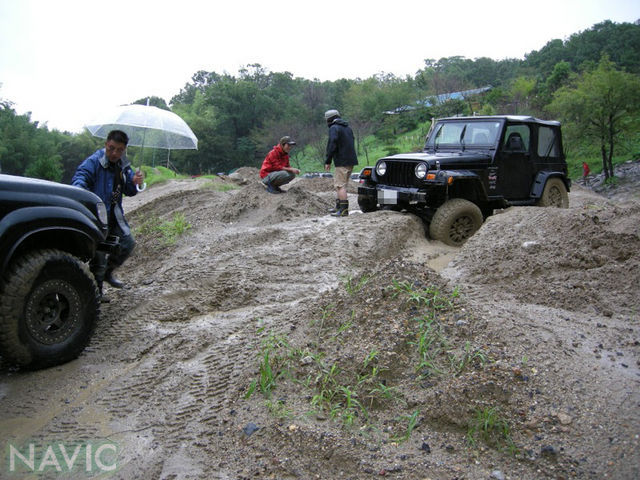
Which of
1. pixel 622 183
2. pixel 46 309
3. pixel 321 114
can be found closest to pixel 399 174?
pixel 46 309

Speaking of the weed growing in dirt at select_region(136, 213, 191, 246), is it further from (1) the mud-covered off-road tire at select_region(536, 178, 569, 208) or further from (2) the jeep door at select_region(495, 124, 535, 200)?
(1) the mud-covered off-road tire at select_region(536, 178, 569, 208)

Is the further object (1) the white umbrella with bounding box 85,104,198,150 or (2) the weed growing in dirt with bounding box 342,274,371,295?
(1) the white umbrella with bounding box 85,104,198,150

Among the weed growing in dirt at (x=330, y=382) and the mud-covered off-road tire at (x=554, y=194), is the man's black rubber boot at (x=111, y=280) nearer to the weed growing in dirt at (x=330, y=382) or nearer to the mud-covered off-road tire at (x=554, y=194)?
the weed growing in dirt at (x=330, y=382)

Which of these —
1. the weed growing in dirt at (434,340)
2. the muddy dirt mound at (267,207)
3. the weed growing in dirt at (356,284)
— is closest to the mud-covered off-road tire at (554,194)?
the muddy dirt mound at (267,207)

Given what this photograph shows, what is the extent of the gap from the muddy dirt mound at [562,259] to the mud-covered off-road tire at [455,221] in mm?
825

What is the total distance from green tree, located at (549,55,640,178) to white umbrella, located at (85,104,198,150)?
740 inches

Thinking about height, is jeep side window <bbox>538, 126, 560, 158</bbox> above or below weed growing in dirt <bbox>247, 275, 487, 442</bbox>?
above

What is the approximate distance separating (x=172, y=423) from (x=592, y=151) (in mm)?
28570

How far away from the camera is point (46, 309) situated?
391cm

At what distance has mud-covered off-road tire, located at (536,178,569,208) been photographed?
913 centimetres

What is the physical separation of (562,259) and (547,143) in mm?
4543

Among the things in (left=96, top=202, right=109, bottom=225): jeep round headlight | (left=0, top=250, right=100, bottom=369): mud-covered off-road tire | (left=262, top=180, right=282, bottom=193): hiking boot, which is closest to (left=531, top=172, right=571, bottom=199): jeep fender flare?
(left=262, top=180, right=282, bottom=193): hiking boot

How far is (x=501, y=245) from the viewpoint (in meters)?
6.09

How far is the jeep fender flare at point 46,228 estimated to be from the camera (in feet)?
11.8
